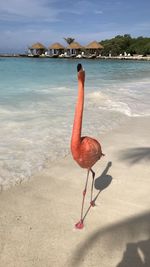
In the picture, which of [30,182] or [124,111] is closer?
[30,182]

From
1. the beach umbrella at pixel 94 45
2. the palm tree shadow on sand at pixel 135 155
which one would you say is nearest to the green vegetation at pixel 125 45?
the beach umbrella at pixel 94 45

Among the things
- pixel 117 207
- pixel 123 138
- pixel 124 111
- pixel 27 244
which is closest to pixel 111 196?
pixel 117 207

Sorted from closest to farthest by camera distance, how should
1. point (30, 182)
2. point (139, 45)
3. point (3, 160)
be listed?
point (30, 182) < point (3, 160) < point (139, 45)

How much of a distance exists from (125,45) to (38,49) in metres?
25.5

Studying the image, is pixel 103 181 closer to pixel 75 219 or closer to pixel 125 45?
pixel 75 219

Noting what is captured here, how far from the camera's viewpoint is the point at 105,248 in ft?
13.0

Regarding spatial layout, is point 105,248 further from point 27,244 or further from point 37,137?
point 37,137

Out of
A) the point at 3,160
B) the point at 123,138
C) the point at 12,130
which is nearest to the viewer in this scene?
the point at 3,160

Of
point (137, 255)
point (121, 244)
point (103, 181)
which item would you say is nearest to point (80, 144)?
point (121, 244)

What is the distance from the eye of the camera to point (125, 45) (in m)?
105

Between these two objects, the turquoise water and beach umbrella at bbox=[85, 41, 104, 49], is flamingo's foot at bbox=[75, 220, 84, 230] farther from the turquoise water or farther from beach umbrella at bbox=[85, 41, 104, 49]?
beach umbrella at bbox=[85, 41, 104, 49]

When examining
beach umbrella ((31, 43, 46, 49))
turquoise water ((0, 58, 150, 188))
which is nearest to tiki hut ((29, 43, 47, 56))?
beach umbrella ((31, 43, 46, 49))

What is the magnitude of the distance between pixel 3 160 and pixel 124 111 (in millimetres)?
6051

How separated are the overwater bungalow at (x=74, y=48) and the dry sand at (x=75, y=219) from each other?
8976 centimetres
